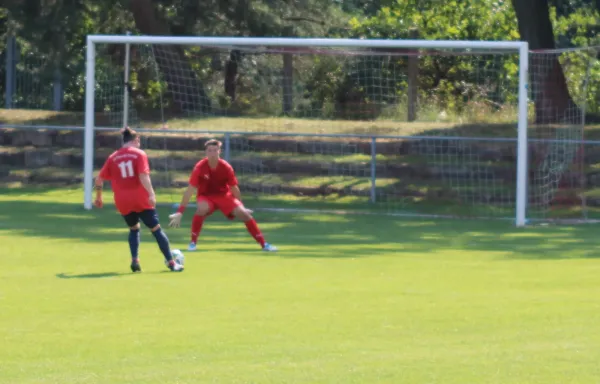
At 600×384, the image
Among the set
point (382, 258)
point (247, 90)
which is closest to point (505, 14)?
point (247, 90)

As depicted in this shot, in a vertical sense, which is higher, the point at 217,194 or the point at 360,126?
the point at 360,126

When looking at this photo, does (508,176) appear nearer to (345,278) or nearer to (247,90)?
(247,90)

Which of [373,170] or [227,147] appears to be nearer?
[373,170]

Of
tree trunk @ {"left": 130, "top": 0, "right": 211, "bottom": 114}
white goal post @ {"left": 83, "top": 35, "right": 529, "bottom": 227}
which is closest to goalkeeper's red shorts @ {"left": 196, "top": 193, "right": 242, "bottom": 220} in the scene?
white goal post @ {"left": 83, "top": 35, "right": 529, "bottom": 227}

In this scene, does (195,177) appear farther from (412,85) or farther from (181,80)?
(181,80)

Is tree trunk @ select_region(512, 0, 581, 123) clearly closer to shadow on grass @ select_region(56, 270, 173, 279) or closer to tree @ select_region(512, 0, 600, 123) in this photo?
tree @ select_region(512, 0, 600, 123)

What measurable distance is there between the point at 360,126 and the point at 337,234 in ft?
31.4

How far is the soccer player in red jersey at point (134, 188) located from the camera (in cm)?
1383

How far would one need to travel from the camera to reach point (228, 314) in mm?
10766

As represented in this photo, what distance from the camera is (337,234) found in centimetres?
1934

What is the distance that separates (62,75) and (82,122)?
1.23 meters

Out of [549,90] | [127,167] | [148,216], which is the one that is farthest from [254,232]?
[549,90]

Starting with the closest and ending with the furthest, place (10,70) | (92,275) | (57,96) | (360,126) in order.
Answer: (92,275) < (360,126) < (10,70) < (57,96)

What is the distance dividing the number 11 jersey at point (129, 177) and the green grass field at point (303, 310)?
0.74 m
